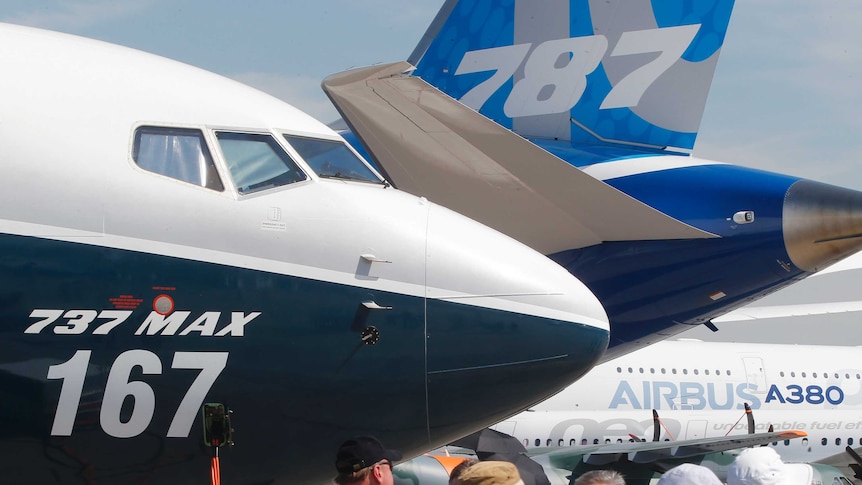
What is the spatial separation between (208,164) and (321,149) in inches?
30.2

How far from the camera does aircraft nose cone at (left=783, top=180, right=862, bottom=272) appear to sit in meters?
10.7

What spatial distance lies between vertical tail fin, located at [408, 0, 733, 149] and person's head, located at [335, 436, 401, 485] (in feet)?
28.1

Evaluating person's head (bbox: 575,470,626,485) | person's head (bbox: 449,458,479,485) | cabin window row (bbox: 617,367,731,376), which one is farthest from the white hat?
cabin window row (bbox: 617,367,731,376)

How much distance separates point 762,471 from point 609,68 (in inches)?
348

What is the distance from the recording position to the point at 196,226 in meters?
5.83

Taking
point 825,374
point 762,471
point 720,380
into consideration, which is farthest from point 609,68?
point 825,374

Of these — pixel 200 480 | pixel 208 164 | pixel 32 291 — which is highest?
pixel 208 164

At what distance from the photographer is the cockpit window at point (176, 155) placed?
5.93 m

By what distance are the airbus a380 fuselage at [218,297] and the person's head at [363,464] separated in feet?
3.62

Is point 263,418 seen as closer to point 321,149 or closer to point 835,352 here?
point 321,149

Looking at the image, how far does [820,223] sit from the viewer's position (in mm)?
11008

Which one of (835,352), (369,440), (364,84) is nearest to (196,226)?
(369,440)

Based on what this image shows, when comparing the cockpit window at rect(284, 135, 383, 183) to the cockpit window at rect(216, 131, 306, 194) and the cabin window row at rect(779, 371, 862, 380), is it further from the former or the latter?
the cabin window row at rect(779, 371, 862, 380)

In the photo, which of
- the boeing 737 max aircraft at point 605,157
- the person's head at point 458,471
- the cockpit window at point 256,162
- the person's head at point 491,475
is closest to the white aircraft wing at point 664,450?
the boeing 737 max aircraft at point 605,157
